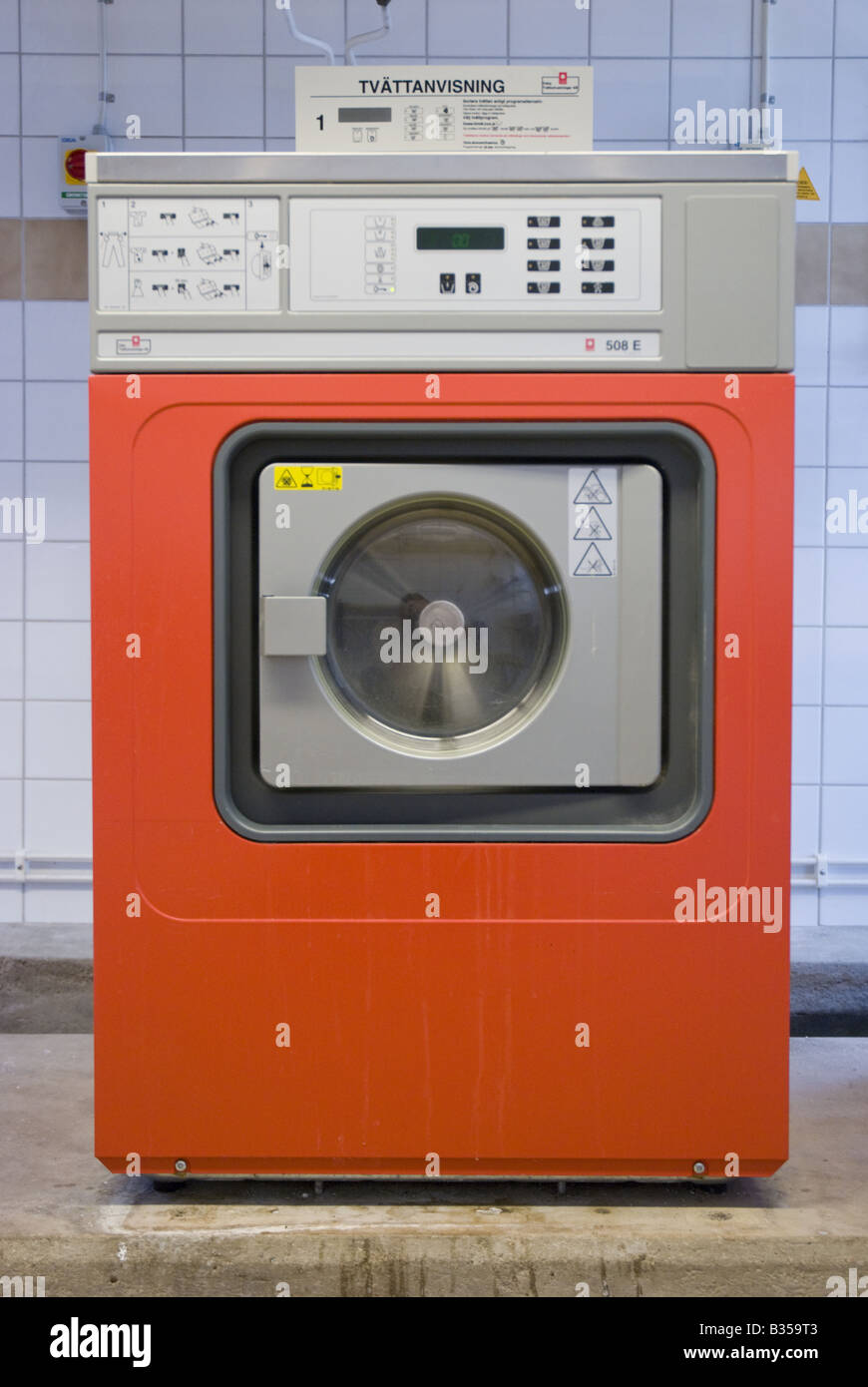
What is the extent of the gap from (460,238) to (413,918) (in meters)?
1.01

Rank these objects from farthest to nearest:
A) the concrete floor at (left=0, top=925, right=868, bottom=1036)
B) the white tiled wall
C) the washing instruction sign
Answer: the white tiled wall
the concrete floor at (left=0, top=925, right=868, bottom=1036)
the washing instruction sign

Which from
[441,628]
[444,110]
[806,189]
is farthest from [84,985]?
[806,189]

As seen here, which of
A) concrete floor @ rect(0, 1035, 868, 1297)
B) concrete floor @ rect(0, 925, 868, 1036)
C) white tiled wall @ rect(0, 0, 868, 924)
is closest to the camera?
concrete floor @ rect(0, 1035, 868, 1297)

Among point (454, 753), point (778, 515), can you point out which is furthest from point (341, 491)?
point (778, 515)

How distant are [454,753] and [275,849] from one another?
0.30m

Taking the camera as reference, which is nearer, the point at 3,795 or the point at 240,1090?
the point at 240,1090

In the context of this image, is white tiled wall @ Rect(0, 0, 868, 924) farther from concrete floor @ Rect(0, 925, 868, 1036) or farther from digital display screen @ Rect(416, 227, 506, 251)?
digital display screen @ Rect(416, 227, 506, 251)

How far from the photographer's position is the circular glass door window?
1742 mm

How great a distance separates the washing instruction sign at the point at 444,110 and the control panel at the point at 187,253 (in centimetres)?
18

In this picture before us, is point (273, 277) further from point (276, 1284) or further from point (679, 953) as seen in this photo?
point (276, 1284)

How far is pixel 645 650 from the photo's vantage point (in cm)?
171

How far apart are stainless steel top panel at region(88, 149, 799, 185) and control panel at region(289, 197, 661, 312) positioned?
0.04m

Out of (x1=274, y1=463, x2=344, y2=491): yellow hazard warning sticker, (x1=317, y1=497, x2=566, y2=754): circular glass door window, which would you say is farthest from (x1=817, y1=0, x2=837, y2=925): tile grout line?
(x1=274, y1=463, x2=344, y2=491): yellow hazard warning sticker

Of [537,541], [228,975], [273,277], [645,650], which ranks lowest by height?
[228,975]
